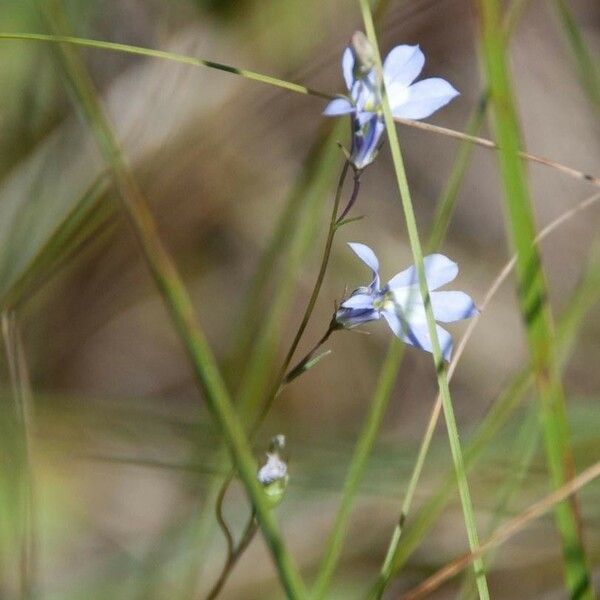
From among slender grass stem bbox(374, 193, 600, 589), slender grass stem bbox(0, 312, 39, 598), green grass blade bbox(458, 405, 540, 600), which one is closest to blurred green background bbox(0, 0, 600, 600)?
slender grass stem bbox(0, 312, 39, 598)

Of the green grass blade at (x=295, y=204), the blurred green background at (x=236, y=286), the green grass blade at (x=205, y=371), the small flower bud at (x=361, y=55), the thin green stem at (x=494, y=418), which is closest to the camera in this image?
the green grass blade at (x=205, y=371)

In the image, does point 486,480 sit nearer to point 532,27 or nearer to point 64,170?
point 64,170

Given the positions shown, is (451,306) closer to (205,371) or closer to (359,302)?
(359,302)

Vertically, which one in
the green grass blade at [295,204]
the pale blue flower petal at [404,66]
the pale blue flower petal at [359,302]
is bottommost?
the pale blue flower petal at [359,302]

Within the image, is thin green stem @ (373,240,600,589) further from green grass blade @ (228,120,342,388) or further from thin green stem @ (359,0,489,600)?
green grass blade @ (228,120,342,388)

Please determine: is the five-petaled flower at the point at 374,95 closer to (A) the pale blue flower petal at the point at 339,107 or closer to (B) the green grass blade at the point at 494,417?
(A) the pale blue flower petal at the point at 339,107

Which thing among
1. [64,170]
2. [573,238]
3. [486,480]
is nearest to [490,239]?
[573,238]

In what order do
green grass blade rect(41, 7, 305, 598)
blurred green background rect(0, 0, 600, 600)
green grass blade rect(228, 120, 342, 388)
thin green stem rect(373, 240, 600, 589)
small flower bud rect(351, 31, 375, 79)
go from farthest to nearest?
blurred green background rect(0, 0, 600, 600) → green grass blade rect(228, 120, 342, 388) → thin green stem rect(373, 240, 600, 589) → small flower bud rect(351, 31, 375, 79) → green grass blade rect(41, 7, 305, 598)

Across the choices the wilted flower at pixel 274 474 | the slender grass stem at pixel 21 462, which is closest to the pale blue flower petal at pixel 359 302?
the wilted flower at pixel 274 474
